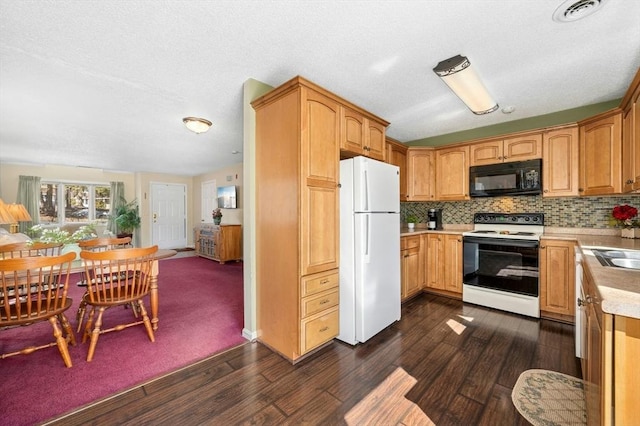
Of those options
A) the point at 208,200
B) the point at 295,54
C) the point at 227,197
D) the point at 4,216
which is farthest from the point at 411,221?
the point at 208,200

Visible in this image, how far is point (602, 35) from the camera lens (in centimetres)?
188

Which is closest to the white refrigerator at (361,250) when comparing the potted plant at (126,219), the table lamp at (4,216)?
the table lamp at (4,216)

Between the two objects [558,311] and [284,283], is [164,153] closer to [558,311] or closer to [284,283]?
[284,283]

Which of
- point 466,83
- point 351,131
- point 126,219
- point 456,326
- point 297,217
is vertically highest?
point 466,83

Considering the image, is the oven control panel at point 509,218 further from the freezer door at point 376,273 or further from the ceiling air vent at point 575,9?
the ceiling air vent at point 575,9

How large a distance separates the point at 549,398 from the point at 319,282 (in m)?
1.70

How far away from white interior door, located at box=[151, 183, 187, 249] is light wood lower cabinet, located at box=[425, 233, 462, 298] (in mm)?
7767

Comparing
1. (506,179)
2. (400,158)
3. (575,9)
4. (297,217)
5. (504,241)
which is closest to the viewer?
(575,9)

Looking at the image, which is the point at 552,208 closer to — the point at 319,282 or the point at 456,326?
the point at 456,326

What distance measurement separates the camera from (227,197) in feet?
23.3

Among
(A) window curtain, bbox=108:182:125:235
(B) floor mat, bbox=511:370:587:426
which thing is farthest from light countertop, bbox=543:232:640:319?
(A) window curtain, bbox=108:182:125:235

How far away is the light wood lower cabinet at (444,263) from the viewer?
3541 mm

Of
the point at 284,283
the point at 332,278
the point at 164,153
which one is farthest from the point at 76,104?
the point at 332,278

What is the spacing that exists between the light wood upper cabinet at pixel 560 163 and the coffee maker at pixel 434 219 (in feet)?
4.44
